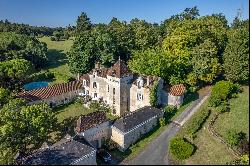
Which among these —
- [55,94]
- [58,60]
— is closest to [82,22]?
[58,60]

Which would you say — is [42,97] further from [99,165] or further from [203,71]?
[203,71]

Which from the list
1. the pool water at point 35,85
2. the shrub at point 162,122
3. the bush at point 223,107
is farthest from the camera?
the pool water at point 35,85

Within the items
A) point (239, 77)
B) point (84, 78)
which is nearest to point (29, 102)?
point (84, 78)

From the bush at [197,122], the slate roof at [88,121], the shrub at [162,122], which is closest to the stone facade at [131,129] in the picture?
the shrub at [162,122]

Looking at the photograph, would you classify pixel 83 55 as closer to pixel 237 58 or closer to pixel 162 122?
pixel 162 122

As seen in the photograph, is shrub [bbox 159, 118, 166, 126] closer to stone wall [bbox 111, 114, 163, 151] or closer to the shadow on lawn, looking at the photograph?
stone wall [bbox 111, 114, 163, 151]

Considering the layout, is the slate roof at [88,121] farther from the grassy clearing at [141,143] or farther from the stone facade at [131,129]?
the grassy clearing at [141,143]
